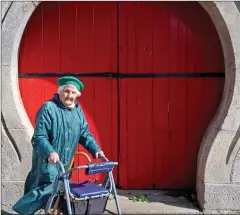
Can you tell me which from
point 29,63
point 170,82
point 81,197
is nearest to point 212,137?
point 170,82

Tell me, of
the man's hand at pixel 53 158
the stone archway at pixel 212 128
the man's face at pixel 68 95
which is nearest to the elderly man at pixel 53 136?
the man's face at pixel 68 95

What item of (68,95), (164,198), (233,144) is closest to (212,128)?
(233,144)

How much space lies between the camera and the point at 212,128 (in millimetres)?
5527

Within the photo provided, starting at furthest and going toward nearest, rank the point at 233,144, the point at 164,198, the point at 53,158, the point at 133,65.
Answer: the point at 133,65
the point at 164,198
the point at 233,144
the point at 53,158

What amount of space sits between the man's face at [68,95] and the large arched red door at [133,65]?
1741mm

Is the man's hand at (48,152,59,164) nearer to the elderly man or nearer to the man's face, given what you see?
the elderly man

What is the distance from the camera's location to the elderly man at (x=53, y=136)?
419cm

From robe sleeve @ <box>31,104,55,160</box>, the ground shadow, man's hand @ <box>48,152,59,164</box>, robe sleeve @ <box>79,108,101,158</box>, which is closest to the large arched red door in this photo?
the ground shadow

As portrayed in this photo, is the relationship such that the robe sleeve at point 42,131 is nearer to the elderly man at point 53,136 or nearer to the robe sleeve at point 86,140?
the elderly man at point 53,136

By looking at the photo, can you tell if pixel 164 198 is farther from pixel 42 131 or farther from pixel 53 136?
pixel 42 131

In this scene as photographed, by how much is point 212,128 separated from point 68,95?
6.83 feet

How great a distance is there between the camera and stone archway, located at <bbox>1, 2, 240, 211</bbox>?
5266mm

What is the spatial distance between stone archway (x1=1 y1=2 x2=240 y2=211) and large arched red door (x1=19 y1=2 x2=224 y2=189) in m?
0.54

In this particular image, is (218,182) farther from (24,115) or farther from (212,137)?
(24,115)
